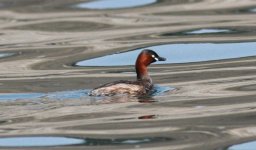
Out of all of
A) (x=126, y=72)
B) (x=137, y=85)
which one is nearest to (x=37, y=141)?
(x=137, y=85)

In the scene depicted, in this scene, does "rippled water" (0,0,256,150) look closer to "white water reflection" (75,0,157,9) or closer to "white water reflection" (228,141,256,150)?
"white water reflection" (75,0,157,9)

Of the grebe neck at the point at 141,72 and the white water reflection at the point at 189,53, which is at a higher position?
the grebe neck at the point at 141,72

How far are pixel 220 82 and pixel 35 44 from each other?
534 cm

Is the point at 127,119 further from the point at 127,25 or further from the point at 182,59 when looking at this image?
the point at 127,25

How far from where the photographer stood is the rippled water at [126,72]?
10641 mm

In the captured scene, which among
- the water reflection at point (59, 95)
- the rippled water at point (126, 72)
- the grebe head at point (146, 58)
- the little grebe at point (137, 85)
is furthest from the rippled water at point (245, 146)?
the grebe head at point (146, 58)

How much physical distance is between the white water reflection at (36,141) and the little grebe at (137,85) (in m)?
2.53

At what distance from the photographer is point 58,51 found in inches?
701

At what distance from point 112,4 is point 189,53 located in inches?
207

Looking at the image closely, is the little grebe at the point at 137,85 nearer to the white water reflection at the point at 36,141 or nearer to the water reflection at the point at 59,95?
the water reflection at the point at 59,95

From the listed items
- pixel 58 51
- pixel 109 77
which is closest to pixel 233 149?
pixel 109 77

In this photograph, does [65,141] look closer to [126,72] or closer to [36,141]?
[36,141]

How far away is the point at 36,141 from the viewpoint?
10305mm

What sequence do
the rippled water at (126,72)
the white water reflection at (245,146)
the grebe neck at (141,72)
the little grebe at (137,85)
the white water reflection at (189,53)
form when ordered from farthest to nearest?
1. the white water reflection at (189,53)
2. the grebe neck at (141,72)
3. the little grebe at (137,85)
4. the rippled water at (126,72)
5. the white water reflection at (245,146)
